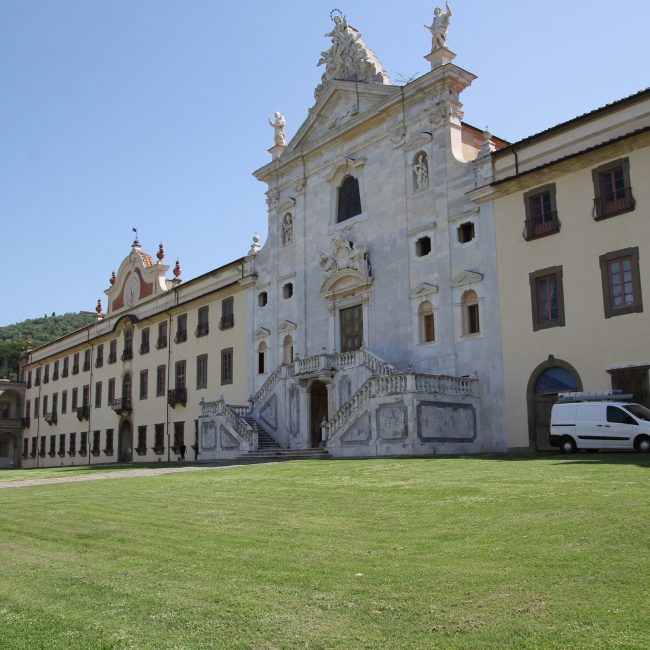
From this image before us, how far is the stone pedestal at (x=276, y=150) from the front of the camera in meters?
42.6

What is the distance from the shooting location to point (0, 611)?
6.74 meters

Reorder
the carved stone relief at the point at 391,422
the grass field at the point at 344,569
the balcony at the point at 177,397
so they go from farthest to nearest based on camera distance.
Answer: the balcony at the point at 177,397, the carved stone relief at the point at 391,422, the grass field at the point at 344,569

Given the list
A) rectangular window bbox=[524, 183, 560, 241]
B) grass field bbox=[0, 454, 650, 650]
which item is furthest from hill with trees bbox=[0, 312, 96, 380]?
grass field bbox=[0, 454, 650, 650]

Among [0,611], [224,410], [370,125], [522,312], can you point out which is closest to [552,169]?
[522,312]

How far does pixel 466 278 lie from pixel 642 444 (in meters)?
11.1

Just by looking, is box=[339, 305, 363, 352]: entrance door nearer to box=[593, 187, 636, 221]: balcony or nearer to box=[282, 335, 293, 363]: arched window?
box=[282, 335, 293, 363]: arched window

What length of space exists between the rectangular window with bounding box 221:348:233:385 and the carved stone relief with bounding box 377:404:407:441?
60.1ft

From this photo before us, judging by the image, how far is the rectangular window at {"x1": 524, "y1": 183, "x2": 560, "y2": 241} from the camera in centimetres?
2731

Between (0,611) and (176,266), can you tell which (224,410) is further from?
(0,611)

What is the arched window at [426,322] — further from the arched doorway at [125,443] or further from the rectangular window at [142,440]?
the arched doorway at [125,443]

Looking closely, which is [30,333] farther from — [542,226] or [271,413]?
[542,226]

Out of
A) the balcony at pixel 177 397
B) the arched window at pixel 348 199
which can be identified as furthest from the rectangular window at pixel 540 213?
the balcony at pixel 177 397

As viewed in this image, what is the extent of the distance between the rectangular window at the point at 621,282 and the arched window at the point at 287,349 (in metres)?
18.4

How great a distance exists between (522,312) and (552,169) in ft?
17.5
